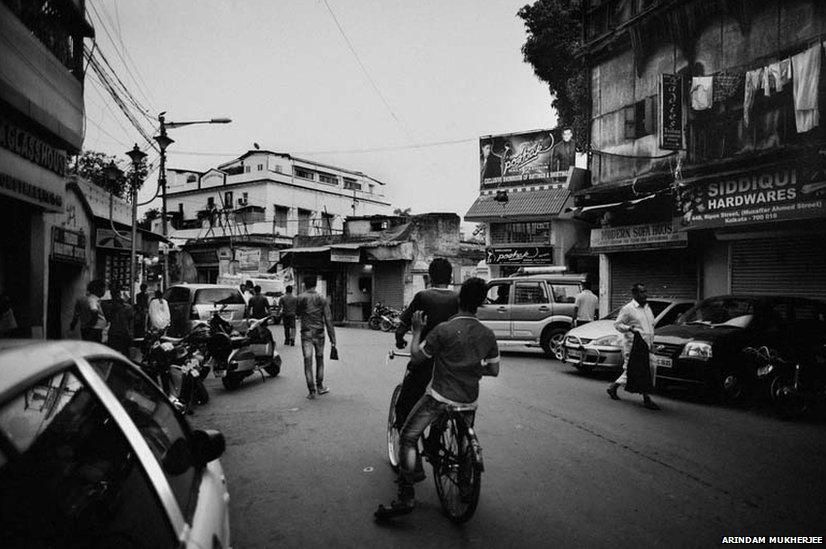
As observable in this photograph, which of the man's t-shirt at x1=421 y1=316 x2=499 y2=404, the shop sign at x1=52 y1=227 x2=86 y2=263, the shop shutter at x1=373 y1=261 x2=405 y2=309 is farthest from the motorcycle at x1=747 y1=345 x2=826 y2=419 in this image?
the shop shutter at x1=373 y1=261 x2=405 y2=309

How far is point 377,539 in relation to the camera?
3.67 metres

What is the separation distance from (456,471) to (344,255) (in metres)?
Result: 26.6

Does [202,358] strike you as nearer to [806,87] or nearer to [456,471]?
[456,471]

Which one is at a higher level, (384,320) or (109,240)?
(109,240)

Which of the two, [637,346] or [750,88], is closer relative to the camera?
[637,346]

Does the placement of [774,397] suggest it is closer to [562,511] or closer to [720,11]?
[562,511]

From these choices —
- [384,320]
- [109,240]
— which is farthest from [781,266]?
[109,240]

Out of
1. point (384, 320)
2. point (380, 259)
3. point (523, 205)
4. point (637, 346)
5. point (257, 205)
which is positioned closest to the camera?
point (637, 346)

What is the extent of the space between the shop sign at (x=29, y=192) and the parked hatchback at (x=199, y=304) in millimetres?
5160

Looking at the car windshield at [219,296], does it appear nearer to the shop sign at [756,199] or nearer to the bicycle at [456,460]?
the shop sign at [756,199]

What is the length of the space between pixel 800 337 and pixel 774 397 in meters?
1.75

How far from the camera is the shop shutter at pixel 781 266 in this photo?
42.3 ft

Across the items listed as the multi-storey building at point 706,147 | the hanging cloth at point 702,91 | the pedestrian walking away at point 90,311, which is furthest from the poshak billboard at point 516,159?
the pedestrian walking away at point 90,311

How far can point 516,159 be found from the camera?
107ft
